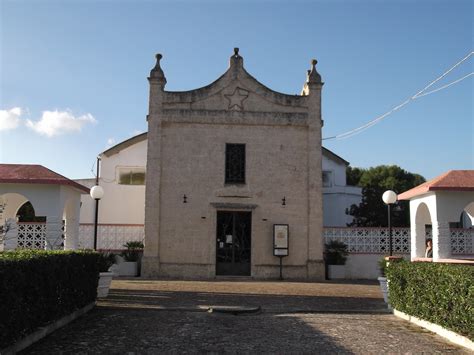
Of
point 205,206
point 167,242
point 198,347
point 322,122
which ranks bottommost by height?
point 198,347

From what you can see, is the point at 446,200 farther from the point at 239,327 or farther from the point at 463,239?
the point at 239,327

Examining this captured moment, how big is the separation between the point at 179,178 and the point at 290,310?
10.0 metres

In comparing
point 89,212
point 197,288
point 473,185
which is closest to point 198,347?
point 197,288

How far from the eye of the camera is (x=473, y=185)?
14.9 meters

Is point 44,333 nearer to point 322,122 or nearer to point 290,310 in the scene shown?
point 290,310

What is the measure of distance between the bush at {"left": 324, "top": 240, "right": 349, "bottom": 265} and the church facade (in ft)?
2.79

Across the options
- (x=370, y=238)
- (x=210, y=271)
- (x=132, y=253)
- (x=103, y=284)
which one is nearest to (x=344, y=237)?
(x=370, y=238)

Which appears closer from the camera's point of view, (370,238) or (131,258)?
(131,258)

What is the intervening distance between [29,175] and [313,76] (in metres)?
11.4

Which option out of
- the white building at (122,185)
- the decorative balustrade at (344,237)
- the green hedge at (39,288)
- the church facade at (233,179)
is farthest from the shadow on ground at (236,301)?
the white building at (122,185)

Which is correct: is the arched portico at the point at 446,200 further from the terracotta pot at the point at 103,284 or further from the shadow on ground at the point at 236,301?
the terracotta pot at the point at 103,284

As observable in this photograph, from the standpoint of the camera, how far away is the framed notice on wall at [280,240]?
795 inches

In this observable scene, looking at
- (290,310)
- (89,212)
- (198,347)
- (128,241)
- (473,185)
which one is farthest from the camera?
(89,212)

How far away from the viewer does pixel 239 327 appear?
961 cm
